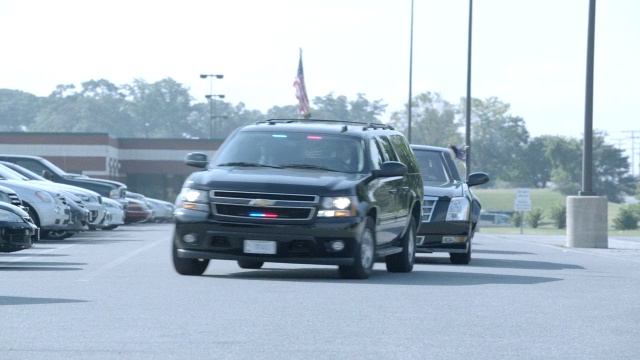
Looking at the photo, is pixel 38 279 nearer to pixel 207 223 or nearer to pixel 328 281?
pixel 207 223

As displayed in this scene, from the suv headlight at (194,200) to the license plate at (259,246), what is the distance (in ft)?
1.98

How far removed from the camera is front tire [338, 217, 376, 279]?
1576 centimetres

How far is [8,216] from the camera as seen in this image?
59.5 feet

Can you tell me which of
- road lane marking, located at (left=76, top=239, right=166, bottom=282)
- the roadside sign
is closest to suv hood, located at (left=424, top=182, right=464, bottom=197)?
road lane marking, located at (left=76, top=239, right=166, bottom=282)

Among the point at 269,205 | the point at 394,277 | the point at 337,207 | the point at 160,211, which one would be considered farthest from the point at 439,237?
the point at 160,211

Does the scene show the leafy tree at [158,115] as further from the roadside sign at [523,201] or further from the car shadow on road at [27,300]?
the car shadow on road at [27,300]

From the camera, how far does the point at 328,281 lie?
615 inches

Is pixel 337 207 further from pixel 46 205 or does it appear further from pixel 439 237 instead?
pixel 46 205

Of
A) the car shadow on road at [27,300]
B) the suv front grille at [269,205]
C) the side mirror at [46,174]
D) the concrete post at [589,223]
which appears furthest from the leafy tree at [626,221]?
the car shadow on road at [27,300]

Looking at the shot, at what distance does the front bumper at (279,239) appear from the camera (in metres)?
15.5

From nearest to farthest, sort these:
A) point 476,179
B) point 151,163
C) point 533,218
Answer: point 476,179, point 533,218, point 151,163

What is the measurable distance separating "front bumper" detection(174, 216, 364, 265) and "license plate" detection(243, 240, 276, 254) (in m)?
0.04

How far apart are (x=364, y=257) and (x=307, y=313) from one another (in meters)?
4.36

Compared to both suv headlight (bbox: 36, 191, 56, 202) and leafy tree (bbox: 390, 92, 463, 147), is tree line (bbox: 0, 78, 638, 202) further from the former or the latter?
suv headlight (bbox: 36, 191, 56, 202)
